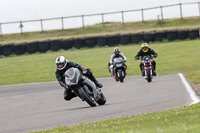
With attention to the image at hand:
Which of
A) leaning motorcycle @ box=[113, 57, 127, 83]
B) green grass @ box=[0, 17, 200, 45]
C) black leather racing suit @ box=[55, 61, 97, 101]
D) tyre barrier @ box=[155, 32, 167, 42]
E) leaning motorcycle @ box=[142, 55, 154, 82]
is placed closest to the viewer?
black leather racing suit @ box=[55, 61, 97, 101]

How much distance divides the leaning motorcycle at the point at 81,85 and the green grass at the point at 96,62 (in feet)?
38.4

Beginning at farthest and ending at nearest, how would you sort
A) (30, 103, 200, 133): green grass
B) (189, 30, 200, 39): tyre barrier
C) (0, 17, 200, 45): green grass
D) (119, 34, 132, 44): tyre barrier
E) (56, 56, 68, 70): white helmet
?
(0, 17, 200, 45): green grass, (119, 34, 132, 44): tyre barrier, (189, 30, 200, 39): tyre barrier, (56, 56, 68, 70): white helmet, (30, 103, 200, 133): green grass

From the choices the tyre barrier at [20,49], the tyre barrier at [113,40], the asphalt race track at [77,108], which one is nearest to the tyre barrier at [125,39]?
the tyre barrier at [113,40]

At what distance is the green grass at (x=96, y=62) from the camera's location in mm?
27647

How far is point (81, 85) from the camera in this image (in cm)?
1216

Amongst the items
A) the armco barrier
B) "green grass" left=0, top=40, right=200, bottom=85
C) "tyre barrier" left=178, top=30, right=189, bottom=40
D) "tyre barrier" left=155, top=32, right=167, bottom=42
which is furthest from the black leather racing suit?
the armco barrier

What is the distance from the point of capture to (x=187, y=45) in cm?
3897

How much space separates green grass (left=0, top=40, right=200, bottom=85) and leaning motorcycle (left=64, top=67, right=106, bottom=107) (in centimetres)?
1170

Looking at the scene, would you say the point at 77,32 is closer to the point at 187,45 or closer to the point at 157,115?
the point at 187,45

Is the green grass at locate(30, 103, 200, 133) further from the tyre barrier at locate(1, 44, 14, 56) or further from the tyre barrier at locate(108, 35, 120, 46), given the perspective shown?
the tyre barrier at locate(1, 44, 14, 56)

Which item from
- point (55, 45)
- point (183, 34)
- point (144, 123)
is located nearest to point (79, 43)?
point (55, 45)

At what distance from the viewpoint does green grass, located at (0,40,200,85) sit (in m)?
27.6

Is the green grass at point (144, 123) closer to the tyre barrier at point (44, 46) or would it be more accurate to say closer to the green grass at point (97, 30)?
the tyre barrier at point (44, 46)

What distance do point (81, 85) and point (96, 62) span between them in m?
22.4
